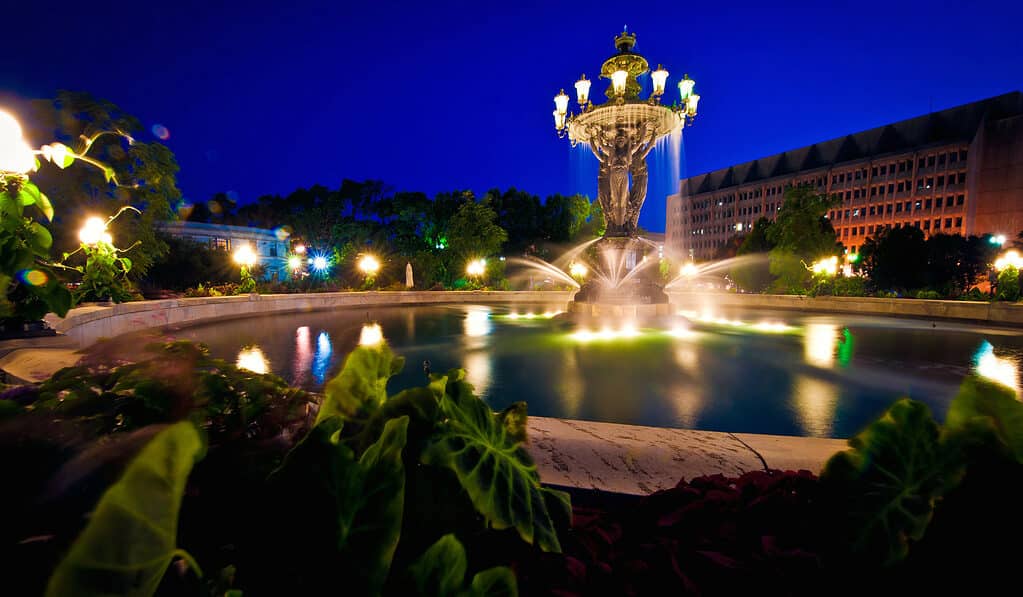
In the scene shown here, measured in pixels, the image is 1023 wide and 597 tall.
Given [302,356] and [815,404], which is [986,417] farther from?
[302,356]

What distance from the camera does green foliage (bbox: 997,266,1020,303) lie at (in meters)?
14.8

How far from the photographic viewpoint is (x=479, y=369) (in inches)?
286

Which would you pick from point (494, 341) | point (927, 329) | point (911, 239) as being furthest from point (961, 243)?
point (494, 341)

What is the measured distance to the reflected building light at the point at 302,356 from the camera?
267 inches

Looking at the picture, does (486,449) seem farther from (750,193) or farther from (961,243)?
(750,193)

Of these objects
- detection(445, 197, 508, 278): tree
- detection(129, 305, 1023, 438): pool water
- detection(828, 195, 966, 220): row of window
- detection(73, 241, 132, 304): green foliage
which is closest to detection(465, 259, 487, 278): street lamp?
detection(445, 197, 508, 278): tree

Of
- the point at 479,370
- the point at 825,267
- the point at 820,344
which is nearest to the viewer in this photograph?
the point at 479,370

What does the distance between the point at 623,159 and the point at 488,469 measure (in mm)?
14901

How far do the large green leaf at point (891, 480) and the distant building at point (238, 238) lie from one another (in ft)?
170

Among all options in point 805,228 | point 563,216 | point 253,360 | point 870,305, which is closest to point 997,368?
point 253,360

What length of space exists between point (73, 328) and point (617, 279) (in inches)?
539

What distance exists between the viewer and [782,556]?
1101 mm

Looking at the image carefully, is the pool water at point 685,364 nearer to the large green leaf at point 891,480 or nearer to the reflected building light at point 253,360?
the reflected building light at point 253,360

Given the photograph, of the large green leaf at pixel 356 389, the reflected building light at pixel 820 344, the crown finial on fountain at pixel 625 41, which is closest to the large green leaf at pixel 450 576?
the large green leaf at pixel 356 389
